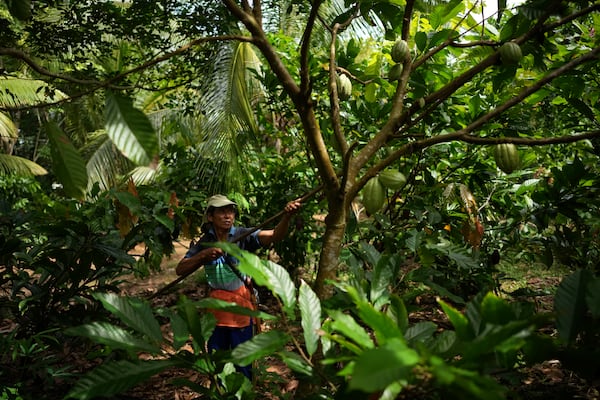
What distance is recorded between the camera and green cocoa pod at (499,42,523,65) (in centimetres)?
101

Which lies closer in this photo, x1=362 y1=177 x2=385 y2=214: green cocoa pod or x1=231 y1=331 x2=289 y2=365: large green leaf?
x1=231 y1=331 x2=289 y2=365: large green leaf

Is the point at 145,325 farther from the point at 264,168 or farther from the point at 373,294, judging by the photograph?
the point at 264,168

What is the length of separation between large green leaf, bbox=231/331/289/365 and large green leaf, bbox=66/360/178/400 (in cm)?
18

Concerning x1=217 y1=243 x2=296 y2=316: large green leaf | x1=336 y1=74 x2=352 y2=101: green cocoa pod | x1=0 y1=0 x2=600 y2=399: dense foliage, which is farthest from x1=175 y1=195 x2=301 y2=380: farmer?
x1=217 y1=243 x2=296 y2=316: large green leaf

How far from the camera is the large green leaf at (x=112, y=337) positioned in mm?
767

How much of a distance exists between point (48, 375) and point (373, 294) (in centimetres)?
156

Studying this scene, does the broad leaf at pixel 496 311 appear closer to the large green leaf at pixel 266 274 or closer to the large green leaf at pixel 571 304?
the large green leaf at pixel 571 304

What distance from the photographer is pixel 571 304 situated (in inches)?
27.4

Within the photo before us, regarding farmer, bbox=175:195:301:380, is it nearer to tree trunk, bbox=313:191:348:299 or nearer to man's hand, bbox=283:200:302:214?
man's hand, bbox=283:200:302:214

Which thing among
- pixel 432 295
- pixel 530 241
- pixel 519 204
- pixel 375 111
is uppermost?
pixel 375 111

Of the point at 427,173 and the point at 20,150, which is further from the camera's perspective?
the point at 20,150

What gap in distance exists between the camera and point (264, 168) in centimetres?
379

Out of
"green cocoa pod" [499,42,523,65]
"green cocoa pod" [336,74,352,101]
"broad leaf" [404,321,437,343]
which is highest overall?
"green cocoa pod" [336,74,352,101]

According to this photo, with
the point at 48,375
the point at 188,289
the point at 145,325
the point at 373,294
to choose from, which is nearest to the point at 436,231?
the point at 373,294
